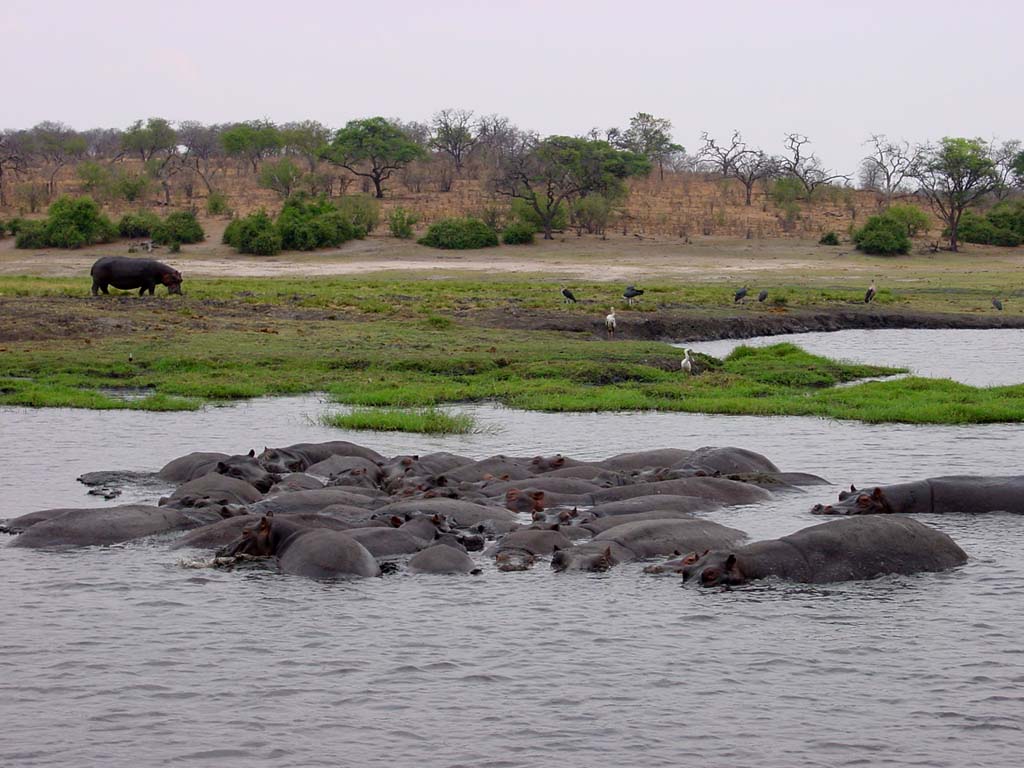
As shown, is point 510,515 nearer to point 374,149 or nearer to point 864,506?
point 864,506

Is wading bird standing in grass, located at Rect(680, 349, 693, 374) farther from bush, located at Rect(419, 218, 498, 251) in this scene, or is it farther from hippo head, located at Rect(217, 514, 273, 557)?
bush, located at Rect(419, 218, 498, 251)

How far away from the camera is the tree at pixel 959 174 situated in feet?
172

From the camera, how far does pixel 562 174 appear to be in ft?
180

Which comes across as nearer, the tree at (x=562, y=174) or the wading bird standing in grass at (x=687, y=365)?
the wading bird standing in grass at (x=687, y=365)

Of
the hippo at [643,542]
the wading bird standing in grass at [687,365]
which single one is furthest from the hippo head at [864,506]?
the wading bird standing in grass at [687,365]

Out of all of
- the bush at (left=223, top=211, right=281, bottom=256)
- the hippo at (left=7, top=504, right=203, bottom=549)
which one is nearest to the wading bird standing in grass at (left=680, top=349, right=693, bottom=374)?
the hippo at (left=7, top=504, right=203, bottom=549)

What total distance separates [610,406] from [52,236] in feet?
109

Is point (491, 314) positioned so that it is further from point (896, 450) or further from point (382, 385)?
point (896, 450)

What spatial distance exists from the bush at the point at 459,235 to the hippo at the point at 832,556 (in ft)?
127

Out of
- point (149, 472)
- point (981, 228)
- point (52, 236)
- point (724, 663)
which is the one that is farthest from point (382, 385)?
point (981, 228)

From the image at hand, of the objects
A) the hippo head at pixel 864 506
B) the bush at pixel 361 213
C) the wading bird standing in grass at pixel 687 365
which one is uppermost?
the bush at pixel 361 213

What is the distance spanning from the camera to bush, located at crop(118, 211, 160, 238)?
155 ft

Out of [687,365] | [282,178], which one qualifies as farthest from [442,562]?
[282,178]

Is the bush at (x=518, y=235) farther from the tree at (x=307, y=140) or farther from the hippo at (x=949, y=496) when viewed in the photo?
the hippo at (x=949, y=496)
